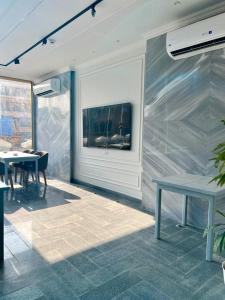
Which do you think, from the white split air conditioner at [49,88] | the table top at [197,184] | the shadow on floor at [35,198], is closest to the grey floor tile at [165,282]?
the table top at [197,184]

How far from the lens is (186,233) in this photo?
298 centimetres

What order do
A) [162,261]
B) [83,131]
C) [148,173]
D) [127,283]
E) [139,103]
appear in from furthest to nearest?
[83,131]
[139,103]
[148,173]
[162,261]
[127,283]

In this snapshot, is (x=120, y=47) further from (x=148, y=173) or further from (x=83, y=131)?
(x=148, y=173)

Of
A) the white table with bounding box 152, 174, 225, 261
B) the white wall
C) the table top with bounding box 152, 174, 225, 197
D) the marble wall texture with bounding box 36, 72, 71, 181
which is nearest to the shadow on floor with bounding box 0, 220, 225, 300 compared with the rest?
the white table with bounding box 152, 174, 225, 261

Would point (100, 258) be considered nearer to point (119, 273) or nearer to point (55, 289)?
point (119, 273)

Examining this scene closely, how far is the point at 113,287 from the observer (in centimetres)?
192

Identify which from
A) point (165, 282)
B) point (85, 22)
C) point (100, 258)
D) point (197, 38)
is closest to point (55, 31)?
point (85, 22)

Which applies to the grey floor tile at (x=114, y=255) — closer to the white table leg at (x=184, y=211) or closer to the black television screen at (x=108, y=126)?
the white table leg at (x=184, y=211)

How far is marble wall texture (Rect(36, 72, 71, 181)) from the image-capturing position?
227 inches

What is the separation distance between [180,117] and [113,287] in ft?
7.64

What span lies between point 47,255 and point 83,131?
3358mm

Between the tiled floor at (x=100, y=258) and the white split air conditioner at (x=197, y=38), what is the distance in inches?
91.6

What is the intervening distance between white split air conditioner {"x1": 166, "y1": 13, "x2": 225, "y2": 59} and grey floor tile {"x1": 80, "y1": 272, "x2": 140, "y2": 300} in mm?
2667

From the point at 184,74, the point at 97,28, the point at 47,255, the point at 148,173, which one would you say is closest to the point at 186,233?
the point at 148,173
